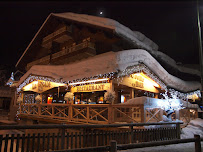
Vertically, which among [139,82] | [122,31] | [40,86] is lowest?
[40,86]

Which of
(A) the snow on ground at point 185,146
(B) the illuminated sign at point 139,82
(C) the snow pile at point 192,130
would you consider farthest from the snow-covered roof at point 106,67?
(A) the snow on ground at point 185,146

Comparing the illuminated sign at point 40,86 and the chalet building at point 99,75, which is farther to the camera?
the illuminated sign at point 40,86

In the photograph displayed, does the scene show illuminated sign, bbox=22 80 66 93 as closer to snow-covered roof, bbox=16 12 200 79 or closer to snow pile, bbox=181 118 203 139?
snow-covered roof, bbox=16 12 200 79

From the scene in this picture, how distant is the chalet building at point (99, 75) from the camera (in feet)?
33.3

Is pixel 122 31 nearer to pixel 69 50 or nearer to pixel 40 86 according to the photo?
pixel 69 50

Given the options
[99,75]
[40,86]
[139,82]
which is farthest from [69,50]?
[139,82]

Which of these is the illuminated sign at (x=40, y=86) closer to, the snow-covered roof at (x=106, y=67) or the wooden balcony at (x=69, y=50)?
the snow-covered roof at (x=106, y=67)

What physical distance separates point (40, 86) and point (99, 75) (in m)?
8.22

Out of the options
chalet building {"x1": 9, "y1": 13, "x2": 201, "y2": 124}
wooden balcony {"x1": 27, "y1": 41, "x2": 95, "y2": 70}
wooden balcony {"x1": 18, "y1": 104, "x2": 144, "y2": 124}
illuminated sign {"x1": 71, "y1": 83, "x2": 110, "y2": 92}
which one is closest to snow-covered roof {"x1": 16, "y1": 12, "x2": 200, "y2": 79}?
chalet building {"x1": 9, "y1": 13, "x2": 201, "y2": 124}

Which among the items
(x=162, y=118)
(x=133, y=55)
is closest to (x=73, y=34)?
(x=133, y=55)

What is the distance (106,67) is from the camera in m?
10.3

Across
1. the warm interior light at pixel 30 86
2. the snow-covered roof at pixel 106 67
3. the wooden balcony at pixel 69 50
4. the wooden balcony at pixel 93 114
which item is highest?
the wooden balcony at pixel 69 50

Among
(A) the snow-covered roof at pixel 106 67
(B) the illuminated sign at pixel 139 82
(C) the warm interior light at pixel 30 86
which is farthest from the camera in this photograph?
(C) the warm interior light at pixel 30 86

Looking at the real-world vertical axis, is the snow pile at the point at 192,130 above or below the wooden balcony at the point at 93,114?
below
